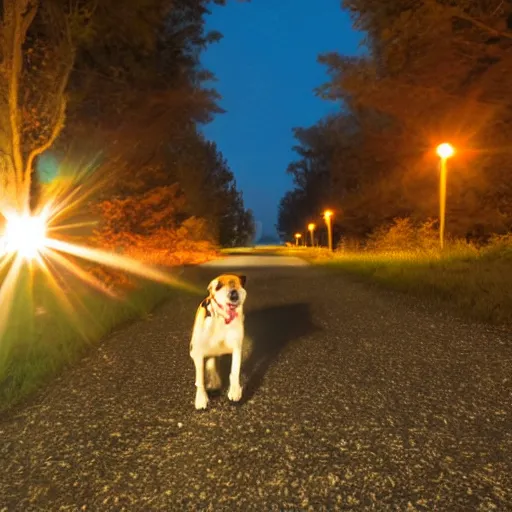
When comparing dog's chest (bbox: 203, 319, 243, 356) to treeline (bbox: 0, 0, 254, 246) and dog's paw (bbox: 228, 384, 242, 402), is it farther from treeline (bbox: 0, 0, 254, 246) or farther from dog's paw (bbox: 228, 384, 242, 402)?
treeline (bbox: 0, 0, 254, 246)

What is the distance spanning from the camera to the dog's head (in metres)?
3.31

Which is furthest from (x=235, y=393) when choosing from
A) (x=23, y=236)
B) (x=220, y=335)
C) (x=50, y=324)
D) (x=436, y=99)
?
(x=436, y=99)

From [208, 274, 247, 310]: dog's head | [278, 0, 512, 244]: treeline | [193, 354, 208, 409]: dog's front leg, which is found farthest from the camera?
[278, 0, 512, 244]: treeline

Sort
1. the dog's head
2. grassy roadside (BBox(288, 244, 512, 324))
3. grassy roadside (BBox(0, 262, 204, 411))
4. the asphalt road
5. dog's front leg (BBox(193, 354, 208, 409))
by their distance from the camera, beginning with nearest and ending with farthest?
1. the asphalt road
2. the dog's head
3. dog's front leg (BBox(193, 354, 208, 409))
4. grassy roadside (BBox(0, 262, 204, 411))
5. grassy roadside (BBox(288, 244, 512, 324))

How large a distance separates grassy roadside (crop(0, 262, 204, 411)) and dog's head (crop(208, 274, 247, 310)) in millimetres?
2109

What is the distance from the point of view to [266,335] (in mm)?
6137

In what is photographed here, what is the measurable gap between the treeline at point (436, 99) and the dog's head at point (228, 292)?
381 inches

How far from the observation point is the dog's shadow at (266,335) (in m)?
4.38

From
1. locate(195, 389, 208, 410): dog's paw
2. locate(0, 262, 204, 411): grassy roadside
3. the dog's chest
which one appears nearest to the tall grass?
the dog's chest

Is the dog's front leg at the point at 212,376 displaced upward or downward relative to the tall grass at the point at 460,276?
downward

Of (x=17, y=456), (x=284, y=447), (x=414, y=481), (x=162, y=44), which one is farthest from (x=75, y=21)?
(x=414, y=481)

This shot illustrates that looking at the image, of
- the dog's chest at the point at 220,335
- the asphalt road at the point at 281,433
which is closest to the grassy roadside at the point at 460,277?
the asphalt road at the point at 281,433

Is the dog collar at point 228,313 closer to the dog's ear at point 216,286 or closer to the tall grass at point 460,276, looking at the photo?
the dog's ear at point 216,286

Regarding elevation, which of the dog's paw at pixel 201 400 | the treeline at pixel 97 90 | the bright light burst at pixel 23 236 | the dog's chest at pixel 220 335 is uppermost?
the treeline at pixel 97 90
